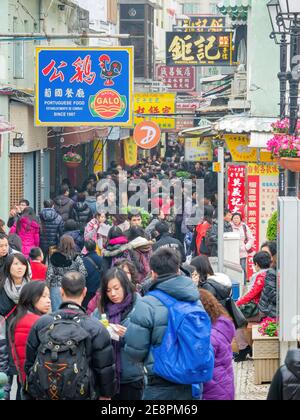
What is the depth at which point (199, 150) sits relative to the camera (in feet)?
139

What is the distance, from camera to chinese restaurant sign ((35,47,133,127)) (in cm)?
2580

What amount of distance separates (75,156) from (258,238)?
13731 millimetres

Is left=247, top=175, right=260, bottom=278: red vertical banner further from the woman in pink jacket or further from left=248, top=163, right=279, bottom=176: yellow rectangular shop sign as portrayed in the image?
the woman in pink jacket

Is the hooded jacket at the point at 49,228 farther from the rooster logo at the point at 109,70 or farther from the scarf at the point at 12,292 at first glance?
the scarf at the point at 12,292

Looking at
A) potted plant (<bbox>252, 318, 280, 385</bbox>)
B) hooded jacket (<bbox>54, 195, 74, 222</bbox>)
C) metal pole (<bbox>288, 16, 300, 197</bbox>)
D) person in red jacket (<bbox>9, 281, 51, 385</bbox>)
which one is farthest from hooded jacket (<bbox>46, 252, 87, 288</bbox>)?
hooded jacket (<bbox>54, 195, 74, 222</bbox>)

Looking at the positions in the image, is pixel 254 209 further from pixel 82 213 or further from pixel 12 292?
pixel 12 292

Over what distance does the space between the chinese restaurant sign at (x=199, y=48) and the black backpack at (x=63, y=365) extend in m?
28.4

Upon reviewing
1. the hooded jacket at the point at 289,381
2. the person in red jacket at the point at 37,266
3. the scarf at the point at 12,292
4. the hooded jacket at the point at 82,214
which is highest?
the hooded jacket at the point at 289,381

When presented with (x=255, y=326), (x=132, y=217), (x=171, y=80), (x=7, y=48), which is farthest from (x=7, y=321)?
(x=171, y=80)

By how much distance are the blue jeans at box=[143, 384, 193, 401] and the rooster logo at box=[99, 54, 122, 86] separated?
17.7 metres

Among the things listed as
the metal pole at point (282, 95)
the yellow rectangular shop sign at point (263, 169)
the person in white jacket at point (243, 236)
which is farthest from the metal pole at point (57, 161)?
the metal pole at point (282, 95)

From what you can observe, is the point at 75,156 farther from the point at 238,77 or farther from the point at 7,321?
the point at 7,321

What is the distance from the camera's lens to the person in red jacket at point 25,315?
388 inches
